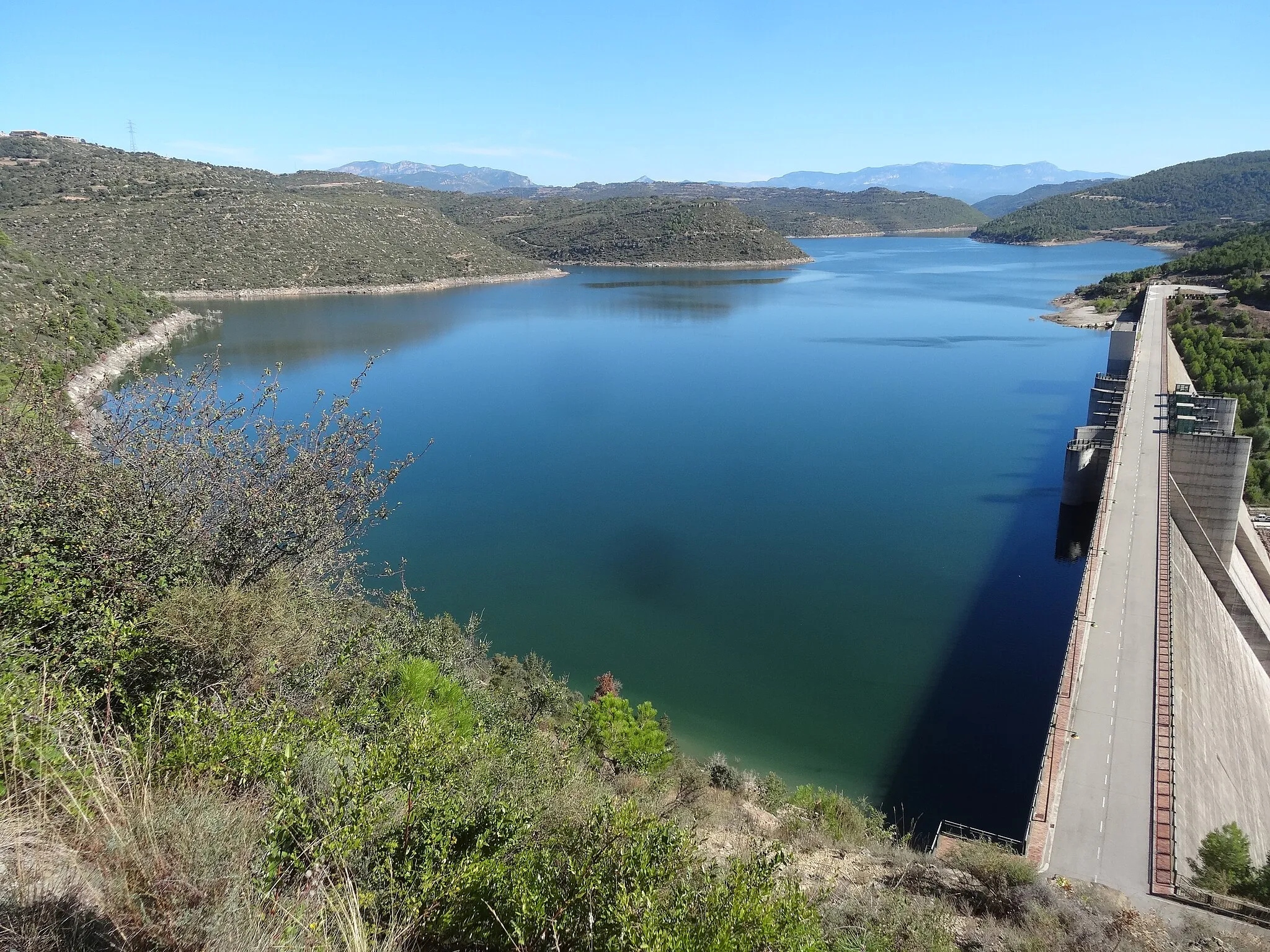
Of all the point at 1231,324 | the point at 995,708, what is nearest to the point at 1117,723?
the point at 995,708

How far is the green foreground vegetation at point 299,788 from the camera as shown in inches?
139

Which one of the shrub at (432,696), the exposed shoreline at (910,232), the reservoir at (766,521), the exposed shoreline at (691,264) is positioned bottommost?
the reservoir at (766,521)

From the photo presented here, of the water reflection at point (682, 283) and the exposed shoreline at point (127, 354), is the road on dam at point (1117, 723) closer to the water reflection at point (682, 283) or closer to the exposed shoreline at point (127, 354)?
the exposed shoreline at point (127, 354)

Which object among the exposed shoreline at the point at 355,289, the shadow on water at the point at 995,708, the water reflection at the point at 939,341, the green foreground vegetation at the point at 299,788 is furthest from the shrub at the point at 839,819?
the exposed shoreline at the point at 355,289

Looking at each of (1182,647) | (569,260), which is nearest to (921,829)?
(1182,647)

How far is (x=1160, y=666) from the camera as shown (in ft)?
38.8

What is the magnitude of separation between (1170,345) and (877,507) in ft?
95.6

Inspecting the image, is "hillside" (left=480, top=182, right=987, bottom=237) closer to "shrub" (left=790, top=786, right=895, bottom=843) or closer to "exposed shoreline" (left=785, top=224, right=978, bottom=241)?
"exposed shoreline" (left=785, top=224, right=978, bottom=241)

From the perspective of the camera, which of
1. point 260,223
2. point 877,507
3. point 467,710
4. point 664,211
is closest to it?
point 467,710

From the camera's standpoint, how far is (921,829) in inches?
442

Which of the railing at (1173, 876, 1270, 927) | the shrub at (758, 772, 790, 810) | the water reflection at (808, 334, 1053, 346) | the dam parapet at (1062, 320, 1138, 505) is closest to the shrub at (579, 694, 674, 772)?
the shrub at (758, 772, 790, 810)

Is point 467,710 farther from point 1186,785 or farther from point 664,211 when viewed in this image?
point 664,211

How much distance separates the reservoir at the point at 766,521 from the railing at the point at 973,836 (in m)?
0.39

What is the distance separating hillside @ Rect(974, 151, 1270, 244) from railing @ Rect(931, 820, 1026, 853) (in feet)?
473
